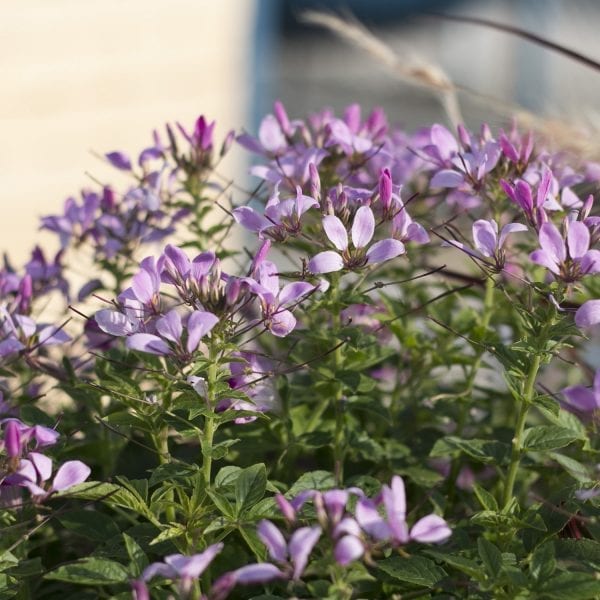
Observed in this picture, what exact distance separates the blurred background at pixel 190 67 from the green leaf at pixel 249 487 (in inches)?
118

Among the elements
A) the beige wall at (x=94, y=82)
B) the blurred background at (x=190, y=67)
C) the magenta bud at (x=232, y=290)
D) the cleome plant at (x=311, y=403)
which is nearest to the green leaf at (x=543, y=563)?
the cleome plant at (x=311, y=403)

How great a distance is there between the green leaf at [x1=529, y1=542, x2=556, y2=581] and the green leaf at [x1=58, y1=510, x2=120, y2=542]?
0.38 m

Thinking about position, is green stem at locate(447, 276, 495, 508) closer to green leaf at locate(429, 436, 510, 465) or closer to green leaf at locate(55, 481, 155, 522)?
green leaf at locate(429, 436, 510, 465)

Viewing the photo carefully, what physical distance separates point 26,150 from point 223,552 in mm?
3185

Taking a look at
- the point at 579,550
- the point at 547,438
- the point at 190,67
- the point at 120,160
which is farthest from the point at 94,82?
the point at 579,550

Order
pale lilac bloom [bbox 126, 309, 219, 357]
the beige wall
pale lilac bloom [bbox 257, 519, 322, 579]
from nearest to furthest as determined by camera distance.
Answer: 1. pale lilac bloom [bbox 257, 519, 322, 579]
2. pale lilac bloom [bbox 126, 309, 219, 357]
3. the beige wall

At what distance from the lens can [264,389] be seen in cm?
104

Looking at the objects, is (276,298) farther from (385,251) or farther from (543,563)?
(543,563)

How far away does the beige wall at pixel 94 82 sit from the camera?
3822 millimetres

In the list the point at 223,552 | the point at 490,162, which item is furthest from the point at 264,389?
the point at 490,162

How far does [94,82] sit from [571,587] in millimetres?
3538

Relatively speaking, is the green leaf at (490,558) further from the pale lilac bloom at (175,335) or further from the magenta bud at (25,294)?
the magenta bud at (25,294)

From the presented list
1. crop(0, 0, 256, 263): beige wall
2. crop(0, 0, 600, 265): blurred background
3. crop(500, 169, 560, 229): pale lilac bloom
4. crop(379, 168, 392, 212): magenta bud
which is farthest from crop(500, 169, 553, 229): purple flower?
crop(0, 0, 256, 263): beige wall

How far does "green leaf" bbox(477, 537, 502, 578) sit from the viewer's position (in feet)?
2.64
